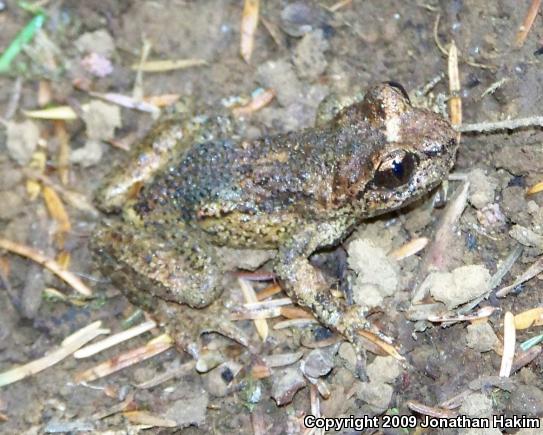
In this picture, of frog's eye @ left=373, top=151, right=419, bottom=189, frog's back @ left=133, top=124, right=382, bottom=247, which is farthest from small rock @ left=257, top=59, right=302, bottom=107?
frog's eye @ left=373, top=151, right=419, bottom=189

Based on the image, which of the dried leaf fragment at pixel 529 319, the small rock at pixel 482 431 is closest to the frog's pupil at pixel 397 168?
the dried leaf fragment at pixel 529 319

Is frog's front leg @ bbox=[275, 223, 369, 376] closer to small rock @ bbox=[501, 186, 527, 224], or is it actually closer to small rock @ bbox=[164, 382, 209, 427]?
small rock @ bbox=[164, 382, 209, 427]

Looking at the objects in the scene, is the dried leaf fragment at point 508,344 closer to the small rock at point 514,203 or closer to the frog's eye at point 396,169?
the small rock at point 514,203

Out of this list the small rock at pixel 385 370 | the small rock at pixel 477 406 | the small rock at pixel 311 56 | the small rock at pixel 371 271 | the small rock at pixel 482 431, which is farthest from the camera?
the small rock at pixel 311 56

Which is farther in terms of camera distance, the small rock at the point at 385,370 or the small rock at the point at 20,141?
the small rock at the point at 20,141

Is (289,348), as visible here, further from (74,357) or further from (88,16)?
(88,16)

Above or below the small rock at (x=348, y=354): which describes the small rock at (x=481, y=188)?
above
